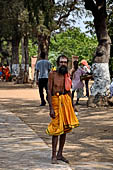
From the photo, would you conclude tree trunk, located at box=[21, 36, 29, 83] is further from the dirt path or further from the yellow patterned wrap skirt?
the yellow patterned wrap skirt

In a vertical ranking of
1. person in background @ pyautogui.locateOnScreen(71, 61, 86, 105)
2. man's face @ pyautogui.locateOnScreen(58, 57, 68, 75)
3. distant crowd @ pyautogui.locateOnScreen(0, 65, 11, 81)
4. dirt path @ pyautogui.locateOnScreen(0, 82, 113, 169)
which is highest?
man's face @ pyautogui.locateOnScreen(58, 57, 68, 75)

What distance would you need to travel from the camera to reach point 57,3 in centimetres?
3014

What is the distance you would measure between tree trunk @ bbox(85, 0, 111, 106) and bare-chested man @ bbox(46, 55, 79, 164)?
8.94 metres

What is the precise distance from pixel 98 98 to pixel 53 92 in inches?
356

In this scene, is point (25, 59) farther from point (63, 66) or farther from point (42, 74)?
point (63, 66)

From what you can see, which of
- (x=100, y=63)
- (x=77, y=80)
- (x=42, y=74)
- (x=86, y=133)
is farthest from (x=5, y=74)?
(x=86, y=133)

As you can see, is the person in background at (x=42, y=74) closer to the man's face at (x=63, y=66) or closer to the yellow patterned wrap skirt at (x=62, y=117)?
the man's face at (x=63, y=66)

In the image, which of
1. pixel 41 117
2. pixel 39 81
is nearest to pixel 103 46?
pixel 39 81

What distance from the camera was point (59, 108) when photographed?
6969mm

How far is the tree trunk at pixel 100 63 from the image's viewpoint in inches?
635

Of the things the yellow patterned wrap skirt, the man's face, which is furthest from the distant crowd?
the yellow patterned wrap skirt

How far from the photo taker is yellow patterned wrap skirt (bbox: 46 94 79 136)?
6.92 metres

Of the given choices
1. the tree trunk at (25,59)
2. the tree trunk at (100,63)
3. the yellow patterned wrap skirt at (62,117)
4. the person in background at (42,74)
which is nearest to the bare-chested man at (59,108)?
the yellow patterned wrap skirt at (62,117)

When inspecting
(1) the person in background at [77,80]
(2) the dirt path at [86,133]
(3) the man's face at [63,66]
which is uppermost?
(3) the man's face at [63,66]
